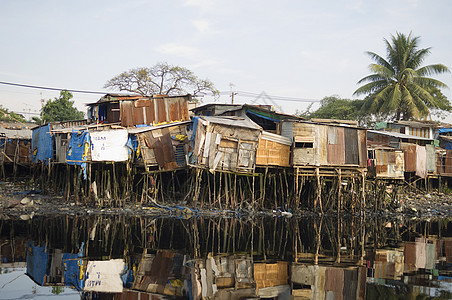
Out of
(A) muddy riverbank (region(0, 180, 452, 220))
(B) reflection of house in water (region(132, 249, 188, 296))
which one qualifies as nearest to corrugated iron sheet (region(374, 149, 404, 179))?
(A) muddy riverbank (region(0, 180, 452, 220))

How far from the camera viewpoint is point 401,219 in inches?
944

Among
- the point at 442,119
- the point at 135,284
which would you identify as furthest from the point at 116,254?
the point at 442,119

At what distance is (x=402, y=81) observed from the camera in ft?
117

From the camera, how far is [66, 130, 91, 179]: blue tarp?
71.6 ft

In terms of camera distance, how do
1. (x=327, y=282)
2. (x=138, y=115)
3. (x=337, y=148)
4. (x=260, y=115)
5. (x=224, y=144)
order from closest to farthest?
(x=327, y=282)
(x=224, y=144)
(x=337, y=148)
(x=260, y=115)
(x=138, y=115)

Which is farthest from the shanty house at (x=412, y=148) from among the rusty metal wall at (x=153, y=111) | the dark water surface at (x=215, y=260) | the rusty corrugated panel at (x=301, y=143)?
the rusty metal wall at (x=153, y=111)

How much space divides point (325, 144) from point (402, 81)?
52.0ft

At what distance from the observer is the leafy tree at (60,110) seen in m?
45.1

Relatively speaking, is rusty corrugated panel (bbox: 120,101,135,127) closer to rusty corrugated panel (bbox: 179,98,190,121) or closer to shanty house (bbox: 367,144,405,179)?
rusty corrugated panel (bbox: 179,98,190,121)

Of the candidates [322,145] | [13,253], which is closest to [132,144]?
[322,145]

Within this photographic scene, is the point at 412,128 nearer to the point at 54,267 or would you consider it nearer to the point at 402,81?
the point at 402,81

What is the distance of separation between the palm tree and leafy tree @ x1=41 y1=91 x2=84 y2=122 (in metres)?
27.2

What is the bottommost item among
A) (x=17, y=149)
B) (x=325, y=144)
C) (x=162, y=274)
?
(x=162, y=274)

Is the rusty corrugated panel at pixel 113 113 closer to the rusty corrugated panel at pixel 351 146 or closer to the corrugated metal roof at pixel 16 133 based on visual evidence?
the corrugated metal roof at pixel 16 133
